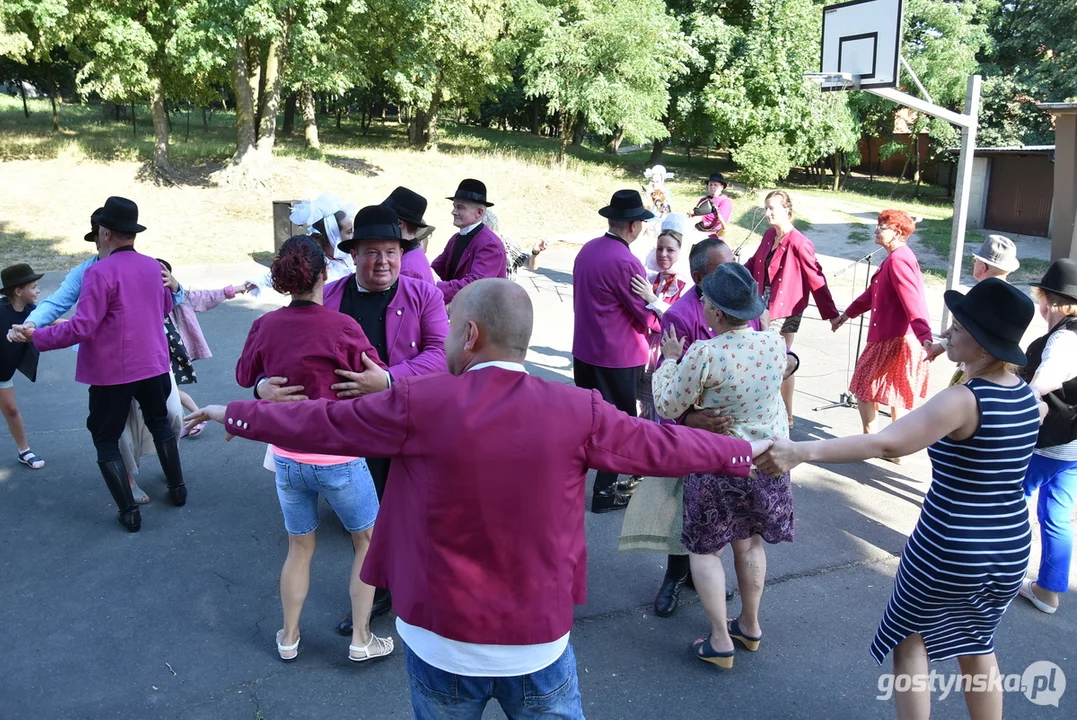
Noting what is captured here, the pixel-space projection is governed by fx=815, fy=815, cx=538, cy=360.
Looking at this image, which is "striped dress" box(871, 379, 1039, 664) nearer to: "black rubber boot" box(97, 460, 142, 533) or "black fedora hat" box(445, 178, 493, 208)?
"black fedora hat" box(445, 178, 493, 208)

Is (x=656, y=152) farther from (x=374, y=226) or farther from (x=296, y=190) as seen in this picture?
(x=374, y=226)

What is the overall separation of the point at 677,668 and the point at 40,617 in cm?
315

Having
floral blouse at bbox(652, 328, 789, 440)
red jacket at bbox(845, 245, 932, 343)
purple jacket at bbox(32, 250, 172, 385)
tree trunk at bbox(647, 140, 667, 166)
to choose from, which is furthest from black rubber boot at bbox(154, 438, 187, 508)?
tree trunk at bbox(647, 140, 667, 166)

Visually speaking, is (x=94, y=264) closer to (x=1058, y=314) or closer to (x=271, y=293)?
(x=1058, y=314)

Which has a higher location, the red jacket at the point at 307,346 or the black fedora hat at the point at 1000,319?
the black fedora hat at the point at 1000,319

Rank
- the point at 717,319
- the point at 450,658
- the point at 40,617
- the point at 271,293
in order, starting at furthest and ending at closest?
the point at 271,293 < the point at 40,617 < the point at 717,319 < the point at 450,658

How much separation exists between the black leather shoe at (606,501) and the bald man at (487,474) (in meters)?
3.17

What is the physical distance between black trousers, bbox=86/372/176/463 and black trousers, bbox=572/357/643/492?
2665mm

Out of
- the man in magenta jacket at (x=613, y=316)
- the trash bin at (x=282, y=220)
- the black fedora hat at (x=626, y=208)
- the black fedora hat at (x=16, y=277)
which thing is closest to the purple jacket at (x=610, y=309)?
the man in magenta jacket at (x=613, y=316)

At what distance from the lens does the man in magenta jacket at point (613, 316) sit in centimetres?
513

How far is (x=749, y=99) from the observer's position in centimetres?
2744

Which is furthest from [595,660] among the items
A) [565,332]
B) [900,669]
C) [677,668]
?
[565,332]

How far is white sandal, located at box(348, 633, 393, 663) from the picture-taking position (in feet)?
12.1

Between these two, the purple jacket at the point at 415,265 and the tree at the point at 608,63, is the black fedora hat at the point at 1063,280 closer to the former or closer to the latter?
the purple jacket at the point at 415,265
